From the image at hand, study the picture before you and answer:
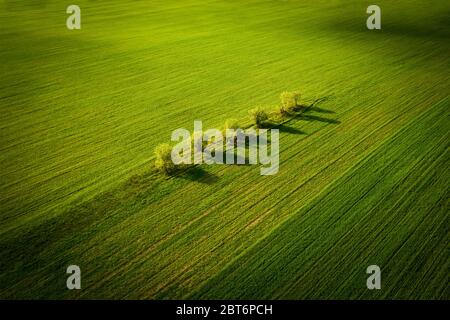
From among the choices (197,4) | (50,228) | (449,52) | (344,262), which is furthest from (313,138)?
(197,4)

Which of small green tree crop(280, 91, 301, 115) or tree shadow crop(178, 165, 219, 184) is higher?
small green tree crop(280, 91, 301, 115)

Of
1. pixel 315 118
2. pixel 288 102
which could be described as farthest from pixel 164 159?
pixel 315 118

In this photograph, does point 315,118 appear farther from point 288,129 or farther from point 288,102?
point 288,129

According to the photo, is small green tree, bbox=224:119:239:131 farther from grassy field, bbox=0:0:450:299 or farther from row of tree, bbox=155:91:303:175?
grassy field, bbox=0:0:450:299

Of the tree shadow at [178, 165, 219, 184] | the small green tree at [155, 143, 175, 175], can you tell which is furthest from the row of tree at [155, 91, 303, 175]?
the tree shadow at [178, 165, 219, 184]

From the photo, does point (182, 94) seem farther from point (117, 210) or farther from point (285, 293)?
point (285, 293)

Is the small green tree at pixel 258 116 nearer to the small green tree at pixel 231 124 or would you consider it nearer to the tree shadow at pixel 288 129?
the tree shadow at pixel 288 129
